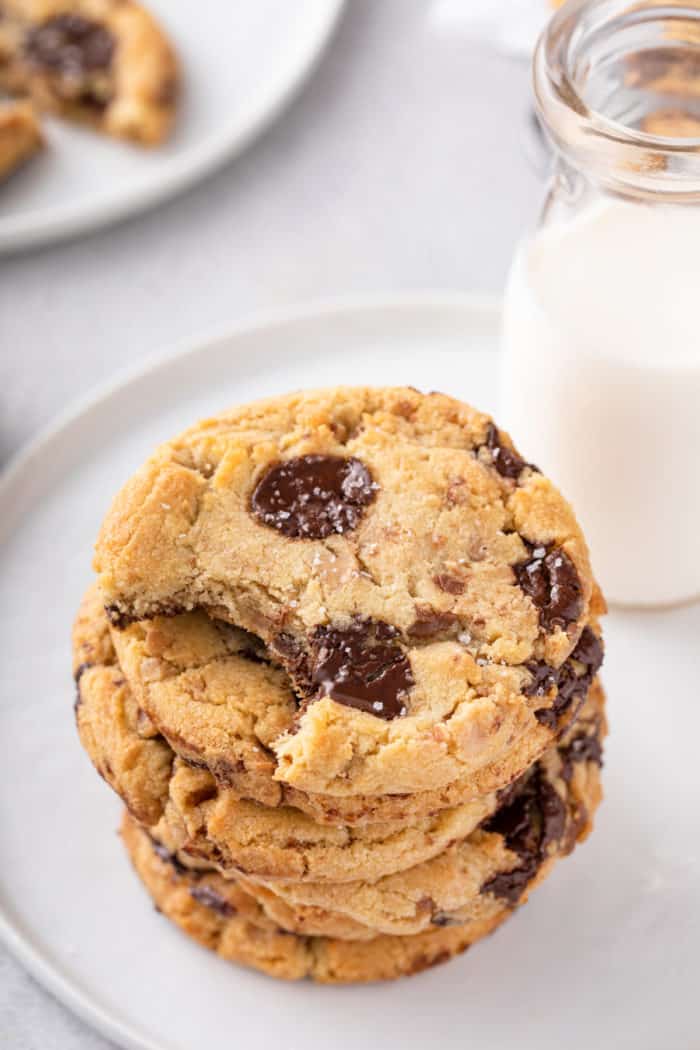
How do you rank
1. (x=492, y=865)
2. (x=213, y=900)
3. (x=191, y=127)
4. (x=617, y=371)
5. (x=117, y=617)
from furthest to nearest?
1. (x=191, y=127)
2. (x=617, y=371)
3. (x=213, y=900)
4. (x=492, y=865)
5. (x=117, y=617)

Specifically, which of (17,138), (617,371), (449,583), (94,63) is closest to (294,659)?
(449,583)

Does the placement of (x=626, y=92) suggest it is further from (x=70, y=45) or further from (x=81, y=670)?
(x=70, y=45)

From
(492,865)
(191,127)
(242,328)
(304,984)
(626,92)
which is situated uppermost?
(626,92)

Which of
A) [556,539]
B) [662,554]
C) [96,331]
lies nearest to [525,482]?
[556,539]

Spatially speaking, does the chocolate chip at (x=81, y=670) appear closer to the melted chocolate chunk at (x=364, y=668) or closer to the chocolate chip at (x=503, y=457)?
the melted chocolate chunk at (x=364, y=668)

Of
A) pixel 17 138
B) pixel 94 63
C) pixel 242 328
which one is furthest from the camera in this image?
pixel 94 63

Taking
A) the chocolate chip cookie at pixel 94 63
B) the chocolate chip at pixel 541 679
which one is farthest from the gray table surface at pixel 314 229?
the chocolate chip at pixel 541 679

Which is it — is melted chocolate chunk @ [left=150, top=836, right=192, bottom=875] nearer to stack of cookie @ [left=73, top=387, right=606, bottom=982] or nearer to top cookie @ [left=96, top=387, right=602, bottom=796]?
stack of cookie @ [left=73, top=387, right=606, bottom=982]
